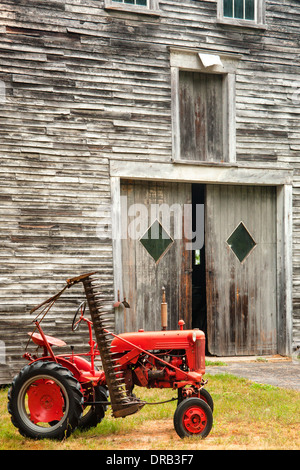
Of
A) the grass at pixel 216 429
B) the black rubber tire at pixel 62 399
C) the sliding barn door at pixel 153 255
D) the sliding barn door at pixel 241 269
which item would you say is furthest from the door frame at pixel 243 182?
the black rubber tire at pixel 62 399

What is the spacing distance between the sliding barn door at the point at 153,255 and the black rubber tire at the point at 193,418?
4.02m

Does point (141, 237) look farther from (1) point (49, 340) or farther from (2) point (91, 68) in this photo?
(1) point (49, 340)

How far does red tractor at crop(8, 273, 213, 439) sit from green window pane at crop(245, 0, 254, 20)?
6.41 meters

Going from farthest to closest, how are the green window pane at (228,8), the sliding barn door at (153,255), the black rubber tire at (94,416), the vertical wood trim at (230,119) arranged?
the green window pane at (228,8)
the vertical wood trim at (230,119)
the sliding barn door at (153,255)
the black rubber tire at (94,416)

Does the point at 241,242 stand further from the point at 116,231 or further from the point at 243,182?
the point at 116,231

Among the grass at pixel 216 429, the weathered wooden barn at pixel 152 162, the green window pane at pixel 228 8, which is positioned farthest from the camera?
the green window pane at pixel 228 8

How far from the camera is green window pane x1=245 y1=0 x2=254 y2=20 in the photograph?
34.3 feet

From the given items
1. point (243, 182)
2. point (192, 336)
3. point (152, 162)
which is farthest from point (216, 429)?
point (243, 182)

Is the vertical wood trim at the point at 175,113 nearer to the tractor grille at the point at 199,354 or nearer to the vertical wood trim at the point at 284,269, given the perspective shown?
the vertical wood trim at the point at 284,269

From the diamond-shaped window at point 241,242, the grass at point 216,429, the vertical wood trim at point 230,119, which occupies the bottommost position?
the grass at point 216,429

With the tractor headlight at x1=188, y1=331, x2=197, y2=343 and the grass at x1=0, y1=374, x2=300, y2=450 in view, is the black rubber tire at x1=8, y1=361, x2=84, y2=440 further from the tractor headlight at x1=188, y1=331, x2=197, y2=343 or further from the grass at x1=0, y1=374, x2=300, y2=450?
the tractor headlight at x1=188, y1=331, x2=197, y2=343

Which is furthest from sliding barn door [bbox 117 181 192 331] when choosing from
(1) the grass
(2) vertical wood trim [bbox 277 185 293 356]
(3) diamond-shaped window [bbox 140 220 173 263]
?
(1) the grass

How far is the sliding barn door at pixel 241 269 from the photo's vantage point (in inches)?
406

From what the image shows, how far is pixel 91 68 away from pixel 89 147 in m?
1.17
